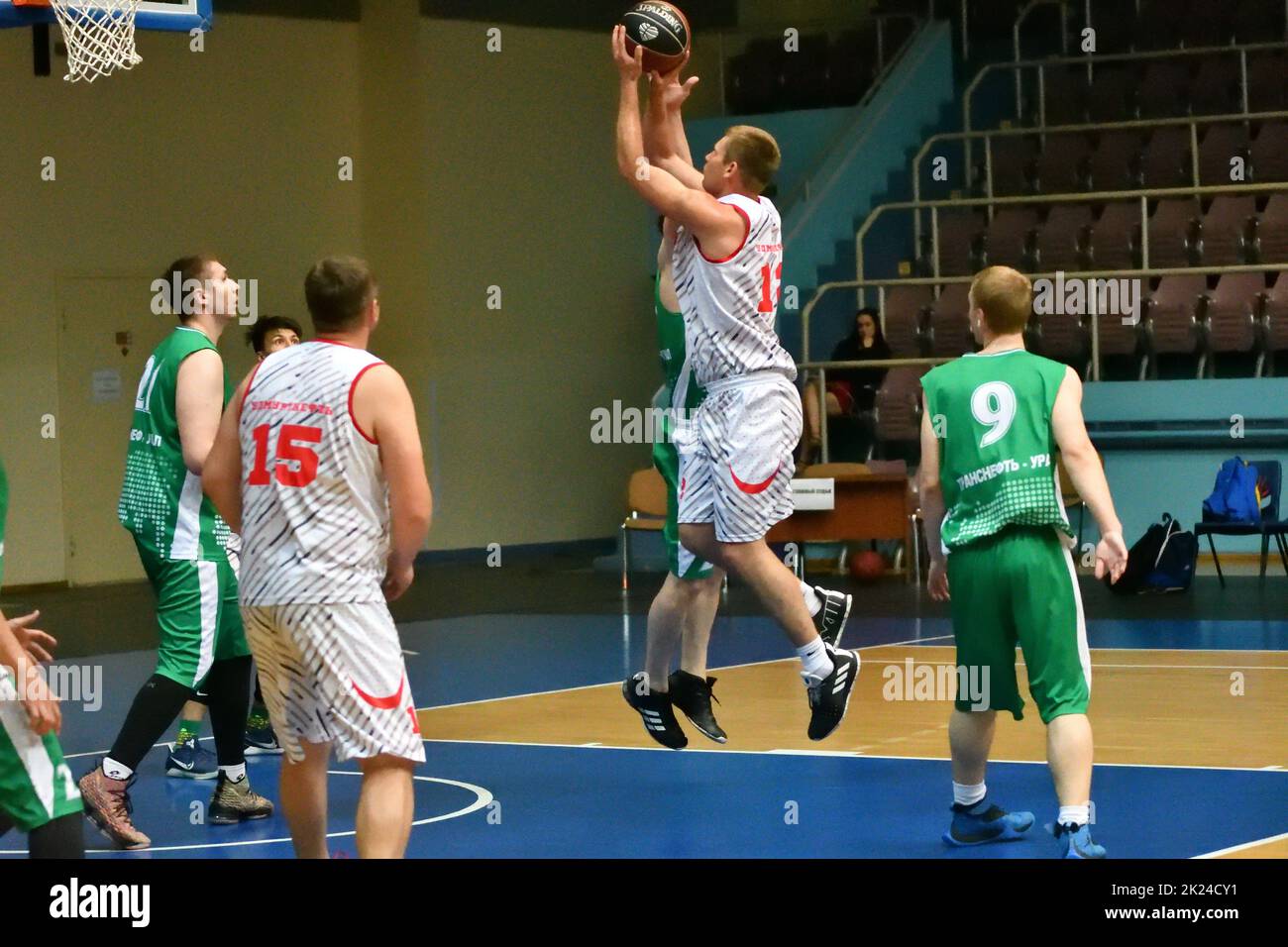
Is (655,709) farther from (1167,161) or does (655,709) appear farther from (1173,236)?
(1167,161)

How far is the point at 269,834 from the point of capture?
6.66m

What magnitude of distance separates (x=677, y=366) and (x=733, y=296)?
46 cm

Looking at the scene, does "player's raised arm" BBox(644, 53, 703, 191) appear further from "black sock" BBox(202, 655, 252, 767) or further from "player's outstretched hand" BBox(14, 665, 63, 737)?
"player's outstretched hand" BBox(14, 665, 63, 737)

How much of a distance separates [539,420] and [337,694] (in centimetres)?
1514

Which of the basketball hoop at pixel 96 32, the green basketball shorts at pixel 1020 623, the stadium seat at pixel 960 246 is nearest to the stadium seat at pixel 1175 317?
the stadium seat at pixel 960 246

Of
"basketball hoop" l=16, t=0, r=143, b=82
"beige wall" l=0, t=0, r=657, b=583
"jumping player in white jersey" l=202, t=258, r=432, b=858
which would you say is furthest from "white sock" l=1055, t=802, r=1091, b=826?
"beige wall" l=0, t=0, r=657, b=583

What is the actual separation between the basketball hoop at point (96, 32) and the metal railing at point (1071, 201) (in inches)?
368

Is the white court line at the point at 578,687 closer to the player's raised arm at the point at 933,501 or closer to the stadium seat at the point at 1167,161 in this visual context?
the player's raised arm at the point at 933,501

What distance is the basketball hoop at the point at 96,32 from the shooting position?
8516 mm

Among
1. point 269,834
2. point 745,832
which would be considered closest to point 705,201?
point 745,832

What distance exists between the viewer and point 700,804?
6953 mm

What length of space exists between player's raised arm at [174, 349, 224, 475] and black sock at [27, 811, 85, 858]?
2.54 m

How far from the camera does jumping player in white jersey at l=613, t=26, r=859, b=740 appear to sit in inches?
271
